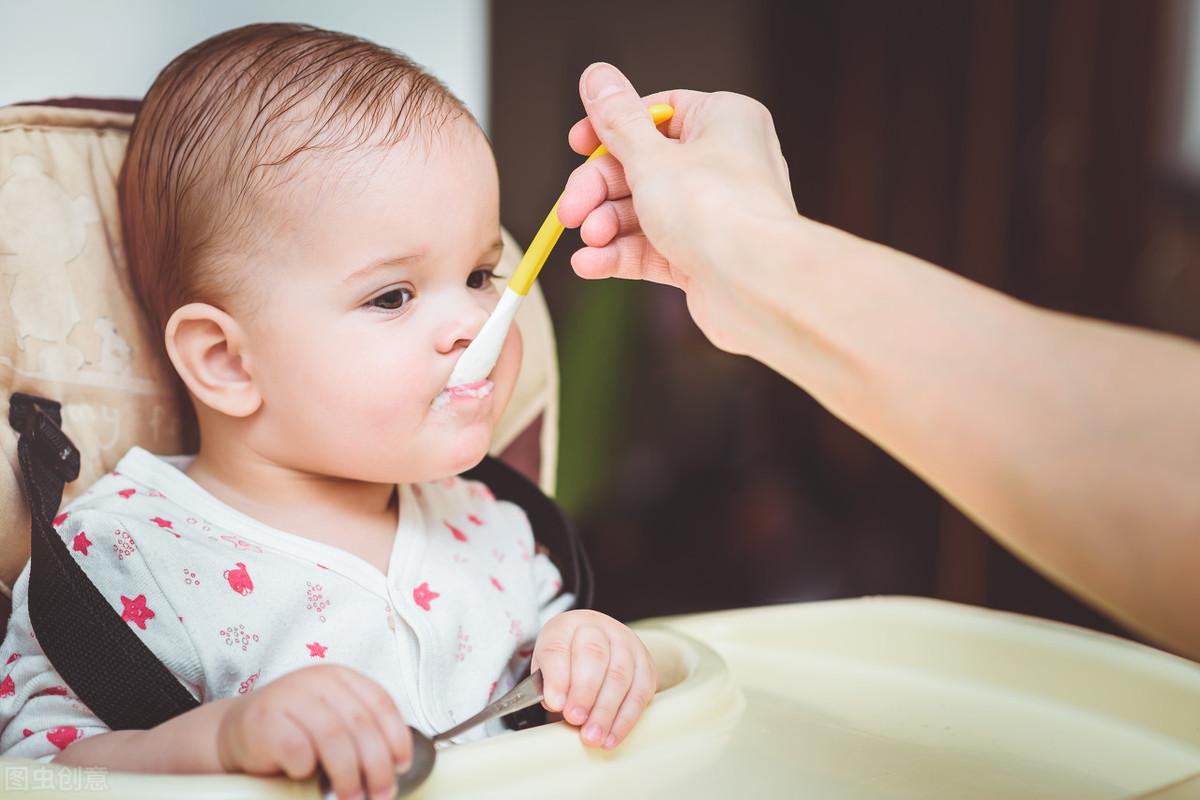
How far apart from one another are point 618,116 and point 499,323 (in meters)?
0.16

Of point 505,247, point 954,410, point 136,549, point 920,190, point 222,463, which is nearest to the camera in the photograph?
point 954,410

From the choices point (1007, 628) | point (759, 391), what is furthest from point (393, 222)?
point (759, 391)

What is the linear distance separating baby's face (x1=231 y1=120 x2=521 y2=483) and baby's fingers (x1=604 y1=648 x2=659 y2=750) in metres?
0.19

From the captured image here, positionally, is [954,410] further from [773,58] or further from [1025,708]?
[773,58]

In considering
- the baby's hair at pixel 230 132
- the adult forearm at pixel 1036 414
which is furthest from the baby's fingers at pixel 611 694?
the baby's hair at pixel 230 132

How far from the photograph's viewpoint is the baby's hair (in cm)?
73

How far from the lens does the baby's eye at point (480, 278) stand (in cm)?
81

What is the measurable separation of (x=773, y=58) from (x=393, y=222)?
1.85 m

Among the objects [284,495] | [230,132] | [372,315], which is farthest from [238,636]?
[230,132]

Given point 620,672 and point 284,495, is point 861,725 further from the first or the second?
point 284,495

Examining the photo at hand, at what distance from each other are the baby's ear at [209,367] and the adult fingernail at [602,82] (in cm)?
31

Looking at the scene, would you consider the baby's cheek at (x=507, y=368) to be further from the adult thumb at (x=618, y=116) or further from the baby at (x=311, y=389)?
the adult thumb at (x=618, y=116)

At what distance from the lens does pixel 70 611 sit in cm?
60

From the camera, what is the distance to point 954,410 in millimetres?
518
